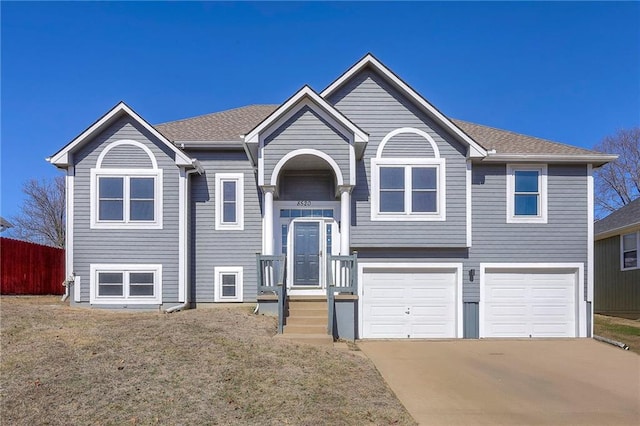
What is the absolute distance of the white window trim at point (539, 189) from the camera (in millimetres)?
13211

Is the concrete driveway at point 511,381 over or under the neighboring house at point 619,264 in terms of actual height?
under

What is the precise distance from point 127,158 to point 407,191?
25.9 ft

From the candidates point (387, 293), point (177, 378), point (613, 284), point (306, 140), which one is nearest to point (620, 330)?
point (613, 284)

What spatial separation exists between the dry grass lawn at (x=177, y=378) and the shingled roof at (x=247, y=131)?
21.3 ft

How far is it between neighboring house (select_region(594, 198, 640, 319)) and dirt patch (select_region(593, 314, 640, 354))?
69 centimetres

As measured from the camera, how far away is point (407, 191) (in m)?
12.8

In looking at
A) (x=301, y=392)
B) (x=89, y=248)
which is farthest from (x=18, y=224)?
(x=301, y=392)

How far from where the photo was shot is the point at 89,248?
12914 mm

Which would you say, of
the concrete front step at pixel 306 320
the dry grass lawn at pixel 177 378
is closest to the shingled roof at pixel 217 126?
the concrete front step at pixel 306 320

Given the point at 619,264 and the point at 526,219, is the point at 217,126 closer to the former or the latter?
the point at 526,219

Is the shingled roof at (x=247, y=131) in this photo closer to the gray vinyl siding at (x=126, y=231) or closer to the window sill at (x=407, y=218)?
the gray vinyl siding at (x=126, y=231)

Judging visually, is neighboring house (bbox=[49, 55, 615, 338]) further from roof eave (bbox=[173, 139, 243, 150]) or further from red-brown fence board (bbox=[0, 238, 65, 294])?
red-brown fence board (bbox=[0, 238, 65, 294])

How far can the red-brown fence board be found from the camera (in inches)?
643

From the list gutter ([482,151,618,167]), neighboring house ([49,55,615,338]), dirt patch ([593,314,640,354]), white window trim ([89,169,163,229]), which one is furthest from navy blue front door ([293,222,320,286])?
dirt patch ([593,314,640,354])
